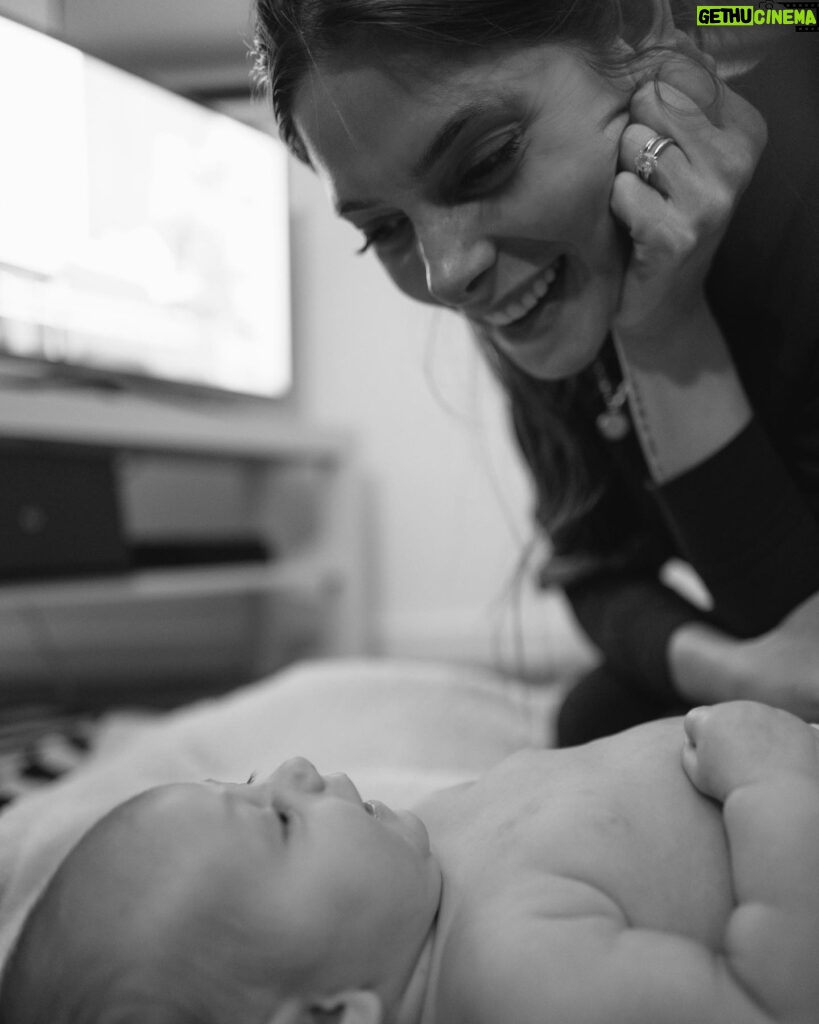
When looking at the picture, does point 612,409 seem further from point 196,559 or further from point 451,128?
point 196,559

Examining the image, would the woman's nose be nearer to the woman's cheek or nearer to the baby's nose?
the woman's cheek

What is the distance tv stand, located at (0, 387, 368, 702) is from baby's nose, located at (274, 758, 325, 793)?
968 millimetres

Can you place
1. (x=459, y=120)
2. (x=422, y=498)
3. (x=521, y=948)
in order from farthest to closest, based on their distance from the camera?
(x=422, y=498) → (x=459, y=120) → (x=521, y=948)

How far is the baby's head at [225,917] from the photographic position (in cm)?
40

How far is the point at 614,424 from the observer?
849 millimetres

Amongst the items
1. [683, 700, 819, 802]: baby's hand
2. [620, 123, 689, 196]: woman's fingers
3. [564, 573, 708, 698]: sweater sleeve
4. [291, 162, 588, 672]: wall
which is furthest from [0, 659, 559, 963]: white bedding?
[291, 162, 588, 672]: wall

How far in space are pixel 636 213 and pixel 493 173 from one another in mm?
102

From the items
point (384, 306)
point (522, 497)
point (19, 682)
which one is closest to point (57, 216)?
point (384, 306)

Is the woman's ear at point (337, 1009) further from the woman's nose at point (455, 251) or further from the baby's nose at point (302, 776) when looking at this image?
the woman's nose at point (455, 251)

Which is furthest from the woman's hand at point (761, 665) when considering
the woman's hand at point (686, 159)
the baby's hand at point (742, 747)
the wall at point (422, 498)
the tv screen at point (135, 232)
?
the wall at point (422, 498)

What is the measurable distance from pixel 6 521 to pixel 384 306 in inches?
26.2

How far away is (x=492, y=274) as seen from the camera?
2.18 feet

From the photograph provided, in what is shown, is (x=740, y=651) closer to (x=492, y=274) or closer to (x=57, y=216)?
(x=492, y=274)

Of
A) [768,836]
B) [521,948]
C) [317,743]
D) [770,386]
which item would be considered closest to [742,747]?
[768,836]
